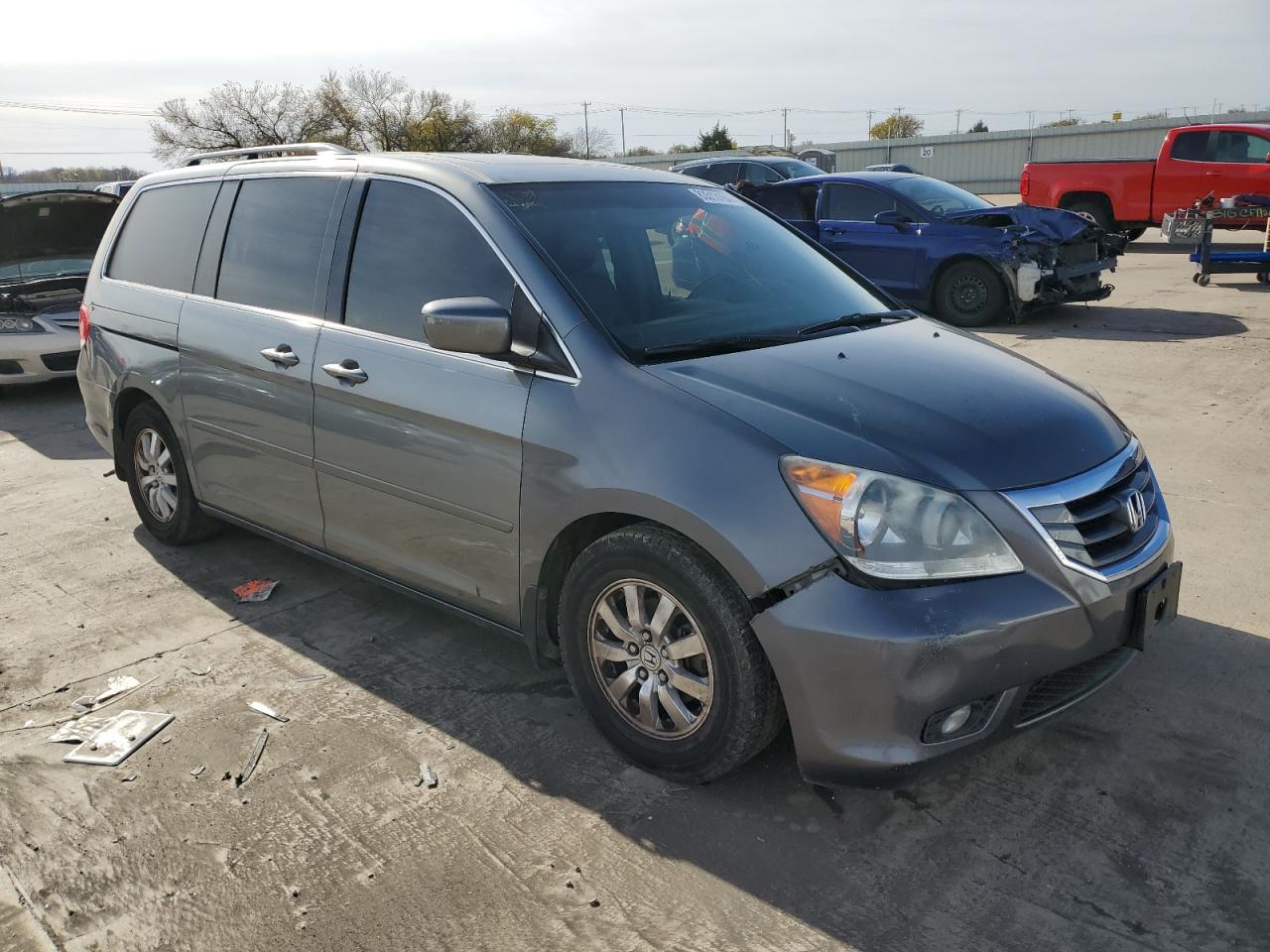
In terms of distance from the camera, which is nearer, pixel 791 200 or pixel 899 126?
pixel 791 200

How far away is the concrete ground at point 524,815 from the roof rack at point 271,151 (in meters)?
1.94

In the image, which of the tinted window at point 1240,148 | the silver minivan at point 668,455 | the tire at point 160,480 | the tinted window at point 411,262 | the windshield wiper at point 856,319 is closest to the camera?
the silver minivan at point 668,455

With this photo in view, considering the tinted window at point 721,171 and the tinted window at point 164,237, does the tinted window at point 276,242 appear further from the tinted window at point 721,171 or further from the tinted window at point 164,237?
the tinted window at point 721,171

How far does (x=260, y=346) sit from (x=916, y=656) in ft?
9.47

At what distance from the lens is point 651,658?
3043 millimetres

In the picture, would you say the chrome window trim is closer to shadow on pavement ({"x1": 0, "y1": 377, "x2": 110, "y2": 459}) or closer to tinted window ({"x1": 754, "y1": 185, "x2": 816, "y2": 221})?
shadow on pavement ({"x1": 0, "y1": 377, "x2": 110, "y2": 459})

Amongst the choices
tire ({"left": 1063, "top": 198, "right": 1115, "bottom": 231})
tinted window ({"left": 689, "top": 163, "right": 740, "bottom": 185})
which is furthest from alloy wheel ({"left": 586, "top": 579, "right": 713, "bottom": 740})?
tire ({"left": 1063, "top": 198, "right": 1115, "bottom": 231})

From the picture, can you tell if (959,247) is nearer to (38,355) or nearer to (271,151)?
(271,151)

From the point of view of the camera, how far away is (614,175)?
4.05m

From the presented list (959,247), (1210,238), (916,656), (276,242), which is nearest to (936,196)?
(959,247)

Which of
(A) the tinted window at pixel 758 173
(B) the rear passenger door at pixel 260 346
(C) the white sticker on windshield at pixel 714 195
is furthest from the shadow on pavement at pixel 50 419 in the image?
(A) the tinted window at pixel 758 173

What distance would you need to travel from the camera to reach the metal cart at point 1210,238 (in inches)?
508

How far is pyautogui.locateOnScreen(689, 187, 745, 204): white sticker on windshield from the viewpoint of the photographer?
4266 millimetres

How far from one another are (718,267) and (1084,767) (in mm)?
2072
